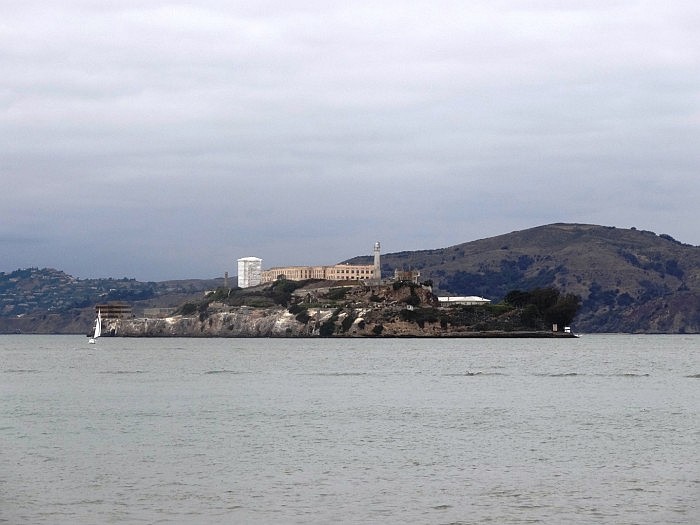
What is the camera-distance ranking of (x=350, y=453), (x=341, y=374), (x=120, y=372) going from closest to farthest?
(x=350, y=453), (x=341, y=374), (x=120, y=372)

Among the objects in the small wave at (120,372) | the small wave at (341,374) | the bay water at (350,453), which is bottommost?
the bay water at (350,453)

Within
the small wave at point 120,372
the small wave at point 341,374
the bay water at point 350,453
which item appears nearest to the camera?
the bay water at point 350,453

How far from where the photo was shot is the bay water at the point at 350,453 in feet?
109

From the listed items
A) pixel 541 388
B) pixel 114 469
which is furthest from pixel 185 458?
pixel 541 388

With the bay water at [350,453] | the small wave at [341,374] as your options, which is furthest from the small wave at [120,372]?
the bay water at [350,453]

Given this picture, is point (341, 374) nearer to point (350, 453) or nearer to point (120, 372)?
point (120, 372)

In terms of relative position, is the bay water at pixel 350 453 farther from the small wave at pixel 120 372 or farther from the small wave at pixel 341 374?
the small wave at pixel 120 372

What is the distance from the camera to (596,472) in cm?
4031

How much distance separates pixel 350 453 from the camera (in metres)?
45.9

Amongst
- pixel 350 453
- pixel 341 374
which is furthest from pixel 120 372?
pixel 350 453

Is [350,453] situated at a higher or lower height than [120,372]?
lower

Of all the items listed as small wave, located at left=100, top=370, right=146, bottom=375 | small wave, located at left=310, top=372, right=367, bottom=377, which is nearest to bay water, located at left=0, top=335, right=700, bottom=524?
small wave, located at left=310, top=372, right=367, bottom=377

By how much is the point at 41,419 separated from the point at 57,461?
18.4 meters

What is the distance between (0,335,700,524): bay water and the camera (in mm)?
33188
